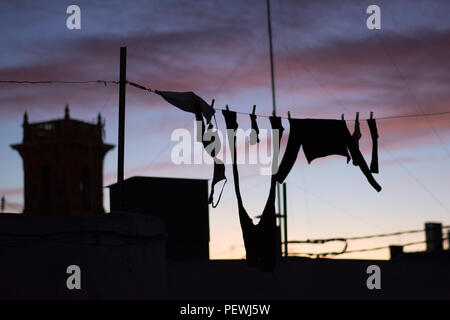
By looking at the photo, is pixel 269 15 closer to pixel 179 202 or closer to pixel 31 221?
pixel 179 202

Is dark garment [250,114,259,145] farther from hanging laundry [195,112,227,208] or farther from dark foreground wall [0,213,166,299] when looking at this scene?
dark foreground wall [0,213,166,299]

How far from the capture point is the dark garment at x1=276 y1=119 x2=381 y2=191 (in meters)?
17.9

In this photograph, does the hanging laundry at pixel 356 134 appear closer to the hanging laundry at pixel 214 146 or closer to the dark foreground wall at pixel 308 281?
the hanging laundry at pixel 214 146

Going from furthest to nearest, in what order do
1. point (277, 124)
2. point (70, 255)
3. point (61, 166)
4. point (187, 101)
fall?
point (61, 166) < point (277, 124) < point (187, 101) < point (70, 255)

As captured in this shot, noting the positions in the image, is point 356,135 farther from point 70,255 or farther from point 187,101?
point 70,255

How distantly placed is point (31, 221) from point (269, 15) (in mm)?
14207

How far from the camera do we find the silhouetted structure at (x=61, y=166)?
174 ft

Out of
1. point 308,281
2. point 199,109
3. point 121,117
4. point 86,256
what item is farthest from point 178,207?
point 86,256

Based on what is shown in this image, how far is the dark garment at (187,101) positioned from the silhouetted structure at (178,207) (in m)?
10.6

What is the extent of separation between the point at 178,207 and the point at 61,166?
27.0 m

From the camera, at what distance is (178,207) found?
1114 inches

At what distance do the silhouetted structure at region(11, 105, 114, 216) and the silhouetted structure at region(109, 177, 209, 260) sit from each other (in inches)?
978

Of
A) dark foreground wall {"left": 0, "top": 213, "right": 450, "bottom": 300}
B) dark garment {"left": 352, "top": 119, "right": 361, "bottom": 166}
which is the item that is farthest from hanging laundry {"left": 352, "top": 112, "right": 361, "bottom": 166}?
dark foreground wall {"left": 0, "top": 213, "right": 450, "bottom": 300}
